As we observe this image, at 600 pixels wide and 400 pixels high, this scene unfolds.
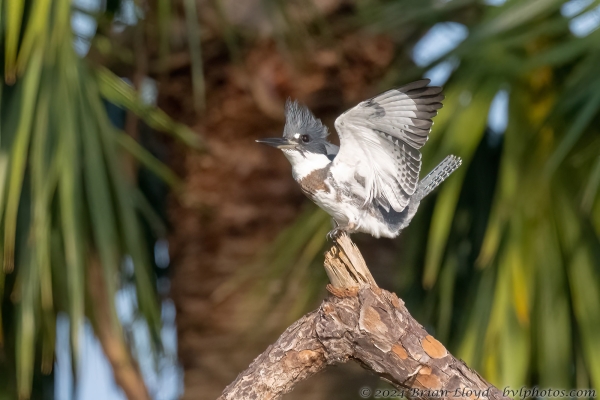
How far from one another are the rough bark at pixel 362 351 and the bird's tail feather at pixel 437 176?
370mm

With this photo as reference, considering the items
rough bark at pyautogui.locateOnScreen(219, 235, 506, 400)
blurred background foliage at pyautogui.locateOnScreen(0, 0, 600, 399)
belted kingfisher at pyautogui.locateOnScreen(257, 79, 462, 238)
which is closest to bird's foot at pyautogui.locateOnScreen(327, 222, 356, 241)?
belted kingfisher at pyautogui.locateOnScreen(257, 79, 462, 238)

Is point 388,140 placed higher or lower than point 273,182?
lower

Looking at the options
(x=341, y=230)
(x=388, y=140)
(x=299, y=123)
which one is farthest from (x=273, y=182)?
(x=388, y=140)

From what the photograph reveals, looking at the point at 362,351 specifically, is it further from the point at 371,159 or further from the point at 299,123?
the point at 299,123

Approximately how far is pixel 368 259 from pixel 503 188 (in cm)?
86

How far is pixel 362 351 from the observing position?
1607 mm

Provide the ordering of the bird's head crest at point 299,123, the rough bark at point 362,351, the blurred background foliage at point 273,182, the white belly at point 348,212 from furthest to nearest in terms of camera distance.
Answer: the blurred background foliage at point 273,182 → the bird's head crest at point 299,123 → the white belly at point 348,212 → the rough bark at point 362,351

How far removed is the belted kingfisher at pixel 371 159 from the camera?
5.43 feet

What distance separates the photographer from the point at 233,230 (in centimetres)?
298

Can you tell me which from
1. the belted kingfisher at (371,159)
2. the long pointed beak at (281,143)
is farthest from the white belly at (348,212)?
the long pointed beak at (281,143)

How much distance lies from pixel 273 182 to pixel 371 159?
1.22m

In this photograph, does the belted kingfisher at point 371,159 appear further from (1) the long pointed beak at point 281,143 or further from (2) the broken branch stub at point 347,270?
(2) the broken branch stub at point 347,270

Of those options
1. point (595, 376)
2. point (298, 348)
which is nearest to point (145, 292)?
point (298, 348)

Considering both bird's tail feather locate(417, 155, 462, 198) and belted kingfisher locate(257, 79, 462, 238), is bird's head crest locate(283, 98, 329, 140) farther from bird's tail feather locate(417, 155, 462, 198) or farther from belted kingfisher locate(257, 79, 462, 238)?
bird's tail feather locate(417, 155, 462, 198)
